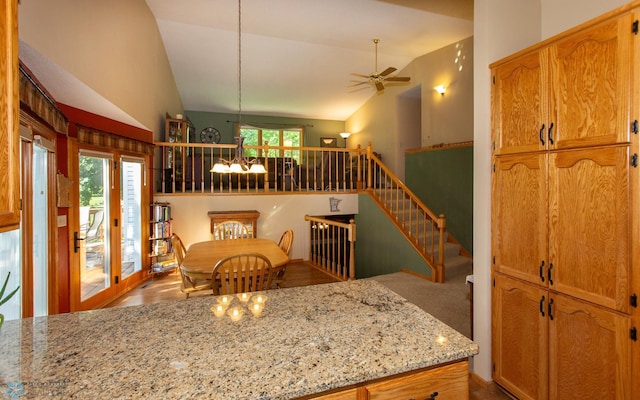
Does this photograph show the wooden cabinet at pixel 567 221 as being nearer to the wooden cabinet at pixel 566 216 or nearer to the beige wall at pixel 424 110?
the wooden cabinet at pixel 566 216

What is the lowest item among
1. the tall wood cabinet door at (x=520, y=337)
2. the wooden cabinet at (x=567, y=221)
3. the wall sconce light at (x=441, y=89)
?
the tall wood cabinet door at (x=520, y=337)

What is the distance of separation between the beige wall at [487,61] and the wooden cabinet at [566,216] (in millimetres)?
78

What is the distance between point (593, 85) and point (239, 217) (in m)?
4.78

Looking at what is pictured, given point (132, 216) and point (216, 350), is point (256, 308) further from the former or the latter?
point (132, 216)

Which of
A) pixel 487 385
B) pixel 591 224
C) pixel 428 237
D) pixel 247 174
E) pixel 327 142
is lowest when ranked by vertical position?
pixel 487 385

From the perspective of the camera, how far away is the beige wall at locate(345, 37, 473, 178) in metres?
5.73

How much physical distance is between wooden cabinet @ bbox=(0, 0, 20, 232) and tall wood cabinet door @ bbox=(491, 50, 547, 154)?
231 centimetres

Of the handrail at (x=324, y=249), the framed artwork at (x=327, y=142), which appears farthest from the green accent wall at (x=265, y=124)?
the handrail at (x=324, y=249)

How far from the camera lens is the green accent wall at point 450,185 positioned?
5336 millimetres

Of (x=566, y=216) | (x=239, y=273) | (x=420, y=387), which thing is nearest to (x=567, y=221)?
(x=566, y=216)

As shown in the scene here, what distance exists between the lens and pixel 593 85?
1.58 m

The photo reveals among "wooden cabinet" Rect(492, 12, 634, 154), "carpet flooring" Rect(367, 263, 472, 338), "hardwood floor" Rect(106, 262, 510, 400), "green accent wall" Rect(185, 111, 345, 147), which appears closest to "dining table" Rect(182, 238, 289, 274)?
"hardwood floor" Rect(106, 262, 510, 400)

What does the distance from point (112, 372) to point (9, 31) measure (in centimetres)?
102

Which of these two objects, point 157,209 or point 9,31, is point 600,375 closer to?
point 9,31
